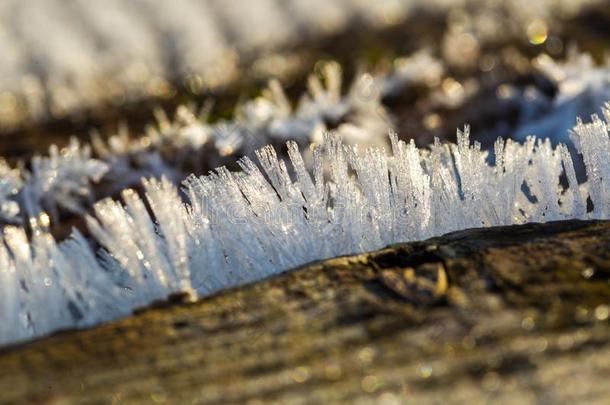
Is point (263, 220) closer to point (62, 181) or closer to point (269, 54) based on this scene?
point (62, 181)

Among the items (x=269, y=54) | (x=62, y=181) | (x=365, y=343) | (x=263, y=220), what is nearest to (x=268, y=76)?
Result: (x=269, y=54)

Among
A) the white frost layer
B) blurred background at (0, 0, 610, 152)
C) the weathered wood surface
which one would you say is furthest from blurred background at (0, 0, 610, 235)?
the weathered wood surface

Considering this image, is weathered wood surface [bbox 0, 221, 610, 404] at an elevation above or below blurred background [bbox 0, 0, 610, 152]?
below

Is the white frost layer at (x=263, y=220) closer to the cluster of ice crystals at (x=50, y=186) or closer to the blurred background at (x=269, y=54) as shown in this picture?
the cluster of ice crystals at (x=50, y=186)

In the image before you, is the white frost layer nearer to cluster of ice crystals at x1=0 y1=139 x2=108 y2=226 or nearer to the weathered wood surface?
the weathered wood surface

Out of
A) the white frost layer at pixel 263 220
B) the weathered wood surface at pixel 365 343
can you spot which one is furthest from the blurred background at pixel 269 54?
the weathered wood surface at pixel 365 343
